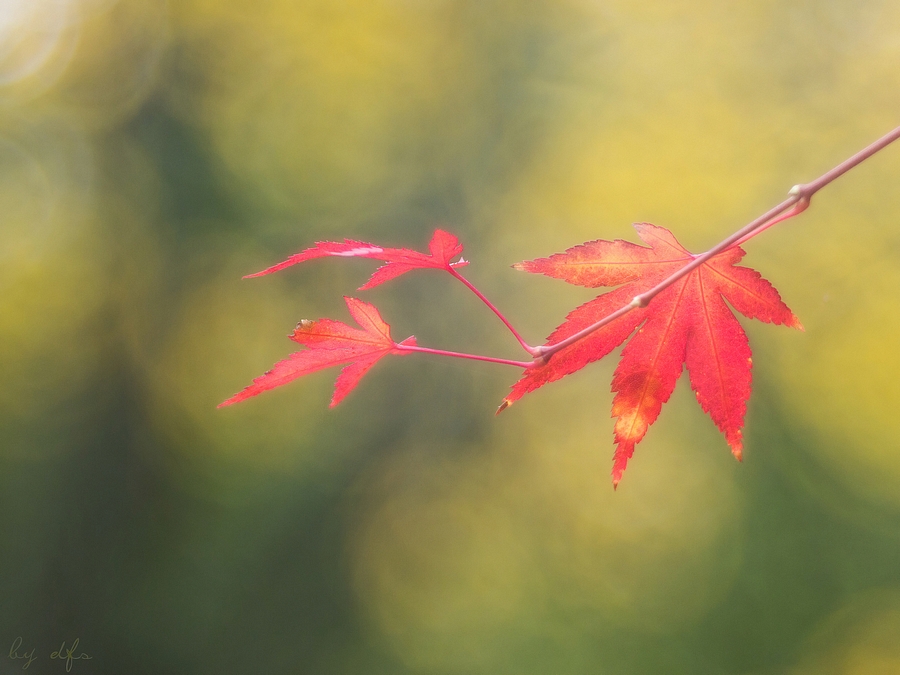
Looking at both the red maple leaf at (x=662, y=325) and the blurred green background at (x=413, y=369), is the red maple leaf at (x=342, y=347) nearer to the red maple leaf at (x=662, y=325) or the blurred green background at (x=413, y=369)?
the red maple leaf at (x=662, y=325)

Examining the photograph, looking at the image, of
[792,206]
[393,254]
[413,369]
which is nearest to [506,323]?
[393,254]

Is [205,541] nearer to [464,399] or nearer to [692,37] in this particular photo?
[464,399]

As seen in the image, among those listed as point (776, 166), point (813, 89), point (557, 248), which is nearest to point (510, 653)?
point (557, 248)

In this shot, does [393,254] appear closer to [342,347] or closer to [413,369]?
[342,347]

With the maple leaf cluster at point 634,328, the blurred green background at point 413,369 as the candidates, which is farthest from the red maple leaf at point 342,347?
the blurred green background at point 413,369

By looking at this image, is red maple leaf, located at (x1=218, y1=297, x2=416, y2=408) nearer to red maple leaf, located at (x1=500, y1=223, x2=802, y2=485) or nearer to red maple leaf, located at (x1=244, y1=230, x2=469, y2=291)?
red maple leaf, located at (x1=244, y1=230, x2=469, y2=291)

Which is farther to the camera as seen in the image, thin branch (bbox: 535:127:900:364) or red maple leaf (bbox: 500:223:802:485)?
red maple leaf (bbox: 500:223:802:485)

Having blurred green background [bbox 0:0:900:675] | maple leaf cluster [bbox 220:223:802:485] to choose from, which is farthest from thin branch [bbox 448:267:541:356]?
blurred green background [bbox 0:0:900:675]
